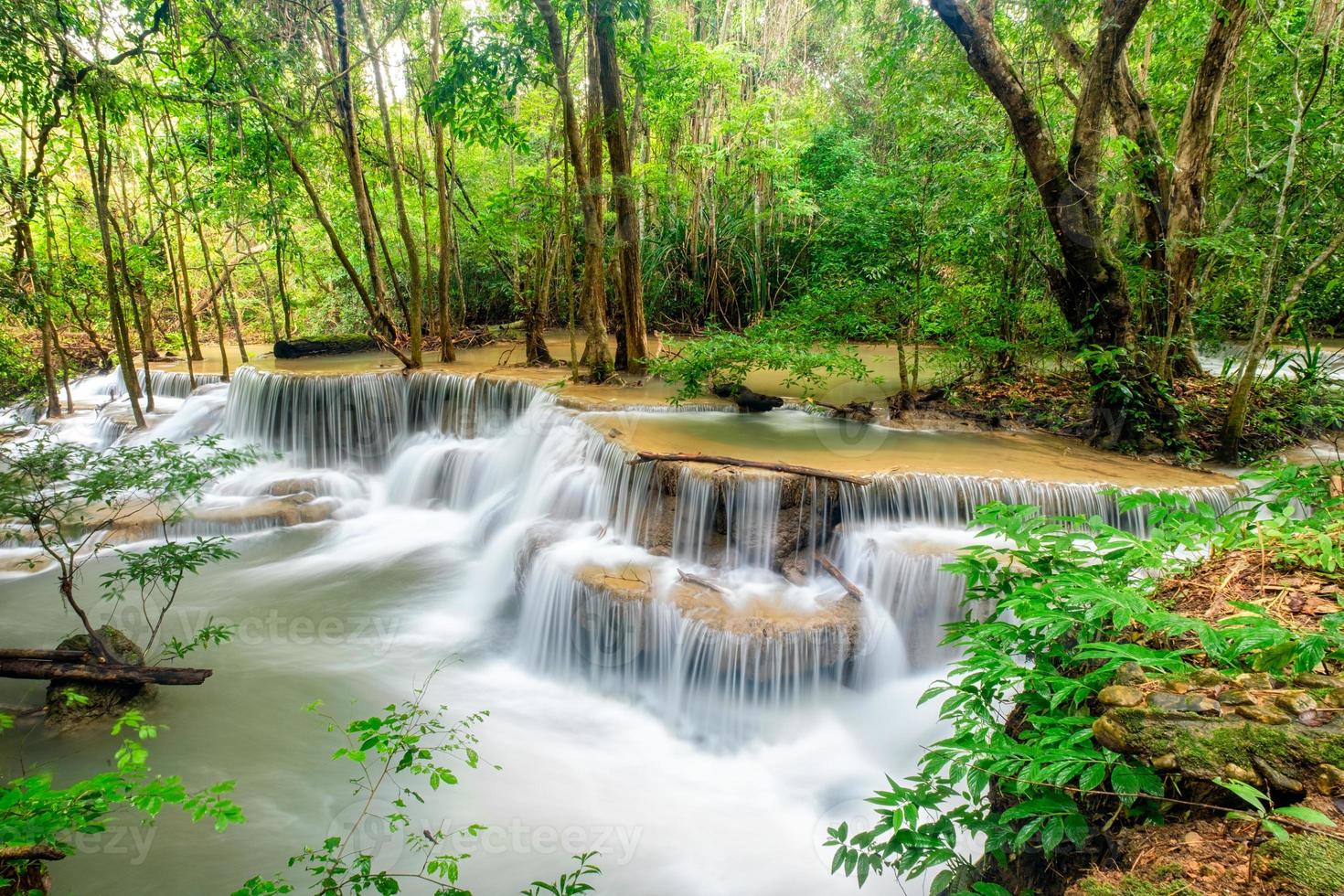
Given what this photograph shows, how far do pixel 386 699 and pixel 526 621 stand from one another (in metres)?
1.29

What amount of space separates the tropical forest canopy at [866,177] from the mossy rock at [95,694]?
5.11 meters

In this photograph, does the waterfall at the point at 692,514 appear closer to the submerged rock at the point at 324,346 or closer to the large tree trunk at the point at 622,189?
the large tree trunk at the point at 622,189

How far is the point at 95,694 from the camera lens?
4434mm

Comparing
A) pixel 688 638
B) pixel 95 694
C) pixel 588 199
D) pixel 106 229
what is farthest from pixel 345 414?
pixel 688 638

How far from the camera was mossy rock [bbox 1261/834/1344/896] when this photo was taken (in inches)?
50.4

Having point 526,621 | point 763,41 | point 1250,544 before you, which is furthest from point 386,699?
point 763,41

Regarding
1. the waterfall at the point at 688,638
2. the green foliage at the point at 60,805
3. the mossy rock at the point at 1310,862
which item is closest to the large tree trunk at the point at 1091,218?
the waterfall at the point at 688,638

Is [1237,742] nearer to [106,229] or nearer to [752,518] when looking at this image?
[752,518]

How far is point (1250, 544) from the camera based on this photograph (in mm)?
2725

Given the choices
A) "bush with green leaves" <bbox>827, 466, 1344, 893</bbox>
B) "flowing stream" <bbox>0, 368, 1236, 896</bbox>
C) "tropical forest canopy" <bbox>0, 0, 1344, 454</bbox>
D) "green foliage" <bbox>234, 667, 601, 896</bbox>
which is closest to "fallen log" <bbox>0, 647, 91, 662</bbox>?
"flowing stream" <bbox>0, 368, 1236, 896</bbox>

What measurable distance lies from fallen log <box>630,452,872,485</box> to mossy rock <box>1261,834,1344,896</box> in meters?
4.26

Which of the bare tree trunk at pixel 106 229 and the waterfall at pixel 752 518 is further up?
the bare tree trunk at pixel 106 229

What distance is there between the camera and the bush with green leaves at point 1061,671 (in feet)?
5.36

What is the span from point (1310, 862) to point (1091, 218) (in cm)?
671
